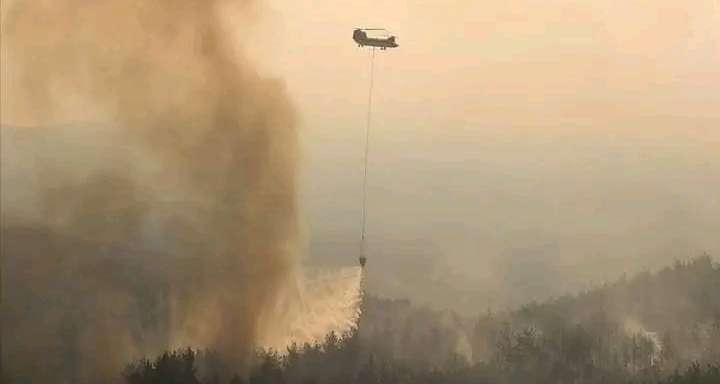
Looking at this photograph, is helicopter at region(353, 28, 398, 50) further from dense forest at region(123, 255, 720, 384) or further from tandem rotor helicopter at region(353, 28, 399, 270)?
dense forest at region(123, 255, 720, 384)

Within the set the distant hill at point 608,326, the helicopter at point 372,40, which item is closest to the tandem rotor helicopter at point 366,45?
the helicopter at point 372,40

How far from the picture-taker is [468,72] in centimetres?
605

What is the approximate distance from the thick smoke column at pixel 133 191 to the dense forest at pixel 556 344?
0.42m

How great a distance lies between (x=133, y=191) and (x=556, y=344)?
2.68 metres

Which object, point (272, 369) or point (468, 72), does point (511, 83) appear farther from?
point (272, 369)

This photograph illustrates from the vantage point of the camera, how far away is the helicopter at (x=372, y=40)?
19.6 ft

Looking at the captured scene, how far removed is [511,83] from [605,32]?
25.0 inches

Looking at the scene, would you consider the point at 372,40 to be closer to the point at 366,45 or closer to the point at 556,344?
the point at 366,45

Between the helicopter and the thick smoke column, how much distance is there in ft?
1.87

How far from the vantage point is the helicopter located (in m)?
5.97

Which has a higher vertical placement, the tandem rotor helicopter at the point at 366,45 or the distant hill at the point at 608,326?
the tandem rotor helicopter at the point at 366,45

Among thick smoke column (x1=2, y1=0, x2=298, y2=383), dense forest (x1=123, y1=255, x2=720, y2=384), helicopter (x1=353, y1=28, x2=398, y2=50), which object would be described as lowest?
dense forest (x1=123, y1=255, x2=720, y2=384)

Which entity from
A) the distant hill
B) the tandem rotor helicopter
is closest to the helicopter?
the tandem rotor helicopter

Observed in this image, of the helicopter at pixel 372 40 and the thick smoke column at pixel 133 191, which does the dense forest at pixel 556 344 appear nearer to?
the thick smoke column at pixel 133 191
